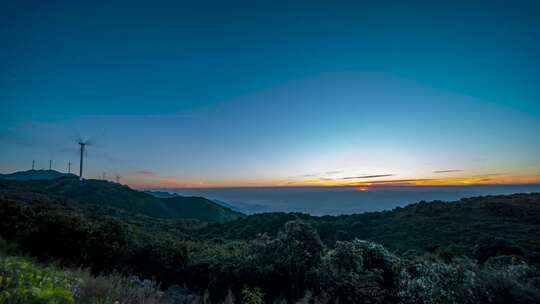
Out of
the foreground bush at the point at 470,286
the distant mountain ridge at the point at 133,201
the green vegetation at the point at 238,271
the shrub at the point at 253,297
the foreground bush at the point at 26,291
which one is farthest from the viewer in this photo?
the distant mountain ridge at the point at 133,201

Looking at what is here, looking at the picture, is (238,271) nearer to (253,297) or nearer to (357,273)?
(253,297)

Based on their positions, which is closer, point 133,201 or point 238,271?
point 238,271

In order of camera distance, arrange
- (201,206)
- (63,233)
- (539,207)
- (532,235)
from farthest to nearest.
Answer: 1. (201,206)
2. (539,207)
3. (532,235)
4. (63,233)

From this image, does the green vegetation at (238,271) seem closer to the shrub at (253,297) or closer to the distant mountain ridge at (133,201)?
the shrub at (253,297)

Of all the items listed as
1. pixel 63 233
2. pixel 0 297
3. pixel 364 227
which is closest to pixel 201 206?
pixel 364 227

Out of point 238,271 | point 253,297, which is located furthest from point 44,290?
point 238,271

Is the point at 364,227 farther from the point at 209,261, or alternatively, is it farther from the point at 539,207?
the point at 209,261

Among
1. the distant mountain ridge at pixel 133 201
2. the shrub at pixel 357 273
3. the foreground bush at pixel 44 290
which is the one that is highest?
the foreground bush at pixel 44 290

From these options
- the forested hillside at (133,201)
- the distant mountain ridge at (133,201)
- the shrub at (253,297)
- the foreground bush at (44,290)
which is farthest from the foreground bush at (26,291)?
the forested hillside at (133,201)

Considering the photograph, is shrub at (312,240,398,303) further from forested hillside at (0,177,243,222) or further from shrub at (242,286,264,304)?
forested hillside at (0,177,243,222)

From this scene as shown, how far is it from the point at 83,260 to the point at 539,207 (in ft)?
140

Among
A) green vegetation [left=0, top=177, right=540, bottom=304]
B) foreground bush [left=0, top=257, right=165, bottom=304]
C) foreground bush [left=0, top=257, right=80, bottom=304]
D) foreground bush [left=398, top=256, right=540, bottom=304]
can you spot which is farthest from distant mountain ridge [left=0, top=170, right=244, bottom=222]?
foreground bush [left=0, top=257, right=80, bottom=304]

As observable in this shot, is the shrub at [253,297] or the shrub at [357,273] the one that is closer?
the shrub at [253,297]

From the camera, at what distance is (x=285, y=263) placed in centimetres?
622
